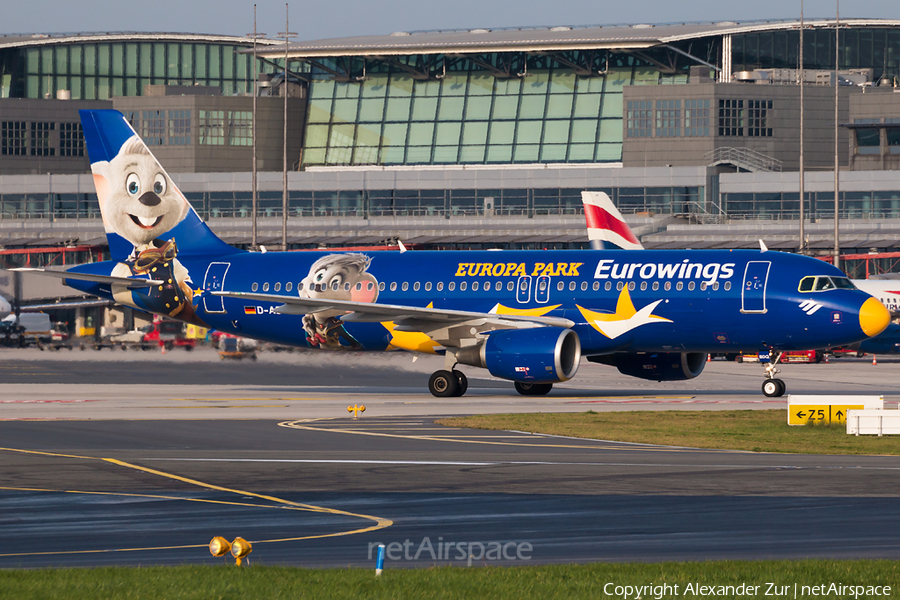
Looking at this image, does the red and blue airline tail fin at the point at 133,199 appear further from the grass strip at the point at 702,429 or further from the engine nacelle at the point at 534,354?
the grass strip at the point at 702,429

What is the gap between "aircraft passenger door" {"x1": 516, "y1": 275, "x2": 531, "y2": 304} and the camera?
4375cm

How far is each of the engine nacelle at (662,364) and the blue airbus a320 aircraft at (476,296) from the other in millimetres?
48

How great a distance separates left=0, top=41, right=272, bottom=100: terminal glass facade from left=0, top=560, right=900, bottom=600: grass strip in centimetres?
15043

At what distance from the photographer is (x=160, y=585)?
13000 mm

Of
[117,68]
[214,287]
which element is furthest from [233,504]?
[117,68]

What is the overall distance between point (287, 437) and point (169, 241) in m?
20.7

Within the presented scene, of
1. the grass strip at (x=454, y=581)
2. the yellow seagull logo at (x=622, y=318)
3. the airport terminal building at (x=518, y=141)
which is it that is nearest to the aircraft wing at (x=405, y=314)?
the yellow seagull logo at (x=622, y=318)

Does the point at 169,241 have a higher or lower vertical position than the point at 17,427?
higher

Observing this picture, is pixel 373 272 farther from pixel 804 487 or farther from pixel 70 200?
pixel 70 200

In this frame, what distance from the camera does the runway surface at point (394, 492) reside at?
51.5 feet

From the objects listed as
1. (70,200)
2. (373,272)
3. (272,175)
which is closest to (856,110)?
(272,175)

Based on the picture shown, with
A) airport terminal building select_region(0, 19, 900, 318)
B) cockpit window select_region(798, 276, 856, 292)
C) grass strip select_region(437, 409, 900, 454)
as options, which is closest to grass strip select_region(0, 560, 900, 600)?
grass strip select_region(437, 409, 900, 454)

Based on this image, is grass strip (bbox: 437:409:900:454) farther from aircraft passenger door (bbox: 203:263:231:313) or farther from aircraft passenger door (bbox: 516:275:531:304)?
aircraft passenger door (bbox: 203:263:231:313)

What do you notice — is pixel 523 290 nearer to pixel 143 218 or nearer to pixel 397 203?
pixel 143 218
